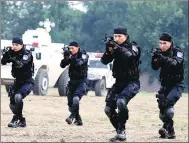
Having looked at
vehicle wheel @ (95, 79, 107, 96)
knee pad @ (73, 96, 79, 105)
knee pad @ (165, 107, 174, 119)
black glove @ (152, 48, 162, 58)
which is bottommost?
vehicle wheel @ (95, 79, 107, 96)

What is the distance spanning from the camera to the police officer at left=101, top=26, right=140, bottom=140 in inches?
417

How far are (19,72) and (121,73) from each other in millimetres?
2525

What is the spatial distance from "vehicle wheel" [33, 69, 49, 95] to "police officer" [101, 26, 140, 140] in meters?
14.5

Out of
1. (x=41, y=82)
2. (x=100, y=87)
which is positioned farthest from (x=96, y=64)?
(x=41, y=82)

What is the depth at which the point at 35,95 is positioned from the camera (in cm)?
2602

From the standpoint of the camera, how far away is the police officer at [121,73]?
1060 centimetres

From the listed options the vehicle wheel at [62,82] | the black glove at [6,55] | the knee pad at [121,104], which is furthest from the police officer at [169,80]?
the vehicle wheel at [62,82]

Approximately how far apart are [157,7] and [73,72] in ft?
153

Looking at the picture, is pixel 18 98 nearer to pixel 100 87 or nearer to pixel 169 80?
pixel 169 80

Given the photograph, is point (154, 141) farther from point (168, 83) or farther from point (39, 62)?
point (39, 62)

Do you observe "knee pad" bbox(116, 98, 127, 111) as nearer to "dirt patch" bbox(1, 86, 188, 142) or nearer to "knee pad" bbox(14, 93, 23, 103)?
"dirt patch" bbox(1, 86, 188, 142)

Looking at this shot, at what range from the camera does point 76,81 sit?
45.2 ft

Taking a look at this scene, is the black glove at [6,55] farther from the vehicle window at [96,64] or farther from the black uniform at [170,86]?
the vehicle window at [96,64]

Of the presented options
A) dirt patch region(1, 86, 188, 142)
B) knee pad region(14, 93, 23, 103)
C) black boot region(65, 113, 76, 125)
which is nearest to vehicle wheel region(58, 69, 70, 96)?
dirt patch region(1, 86, 188, 142)
